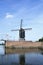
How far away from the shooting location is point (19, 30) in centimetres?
7738

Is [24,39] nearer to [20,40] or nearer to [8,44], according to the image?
[20,40]

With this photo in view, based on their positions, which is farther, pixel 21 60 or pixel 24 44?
pixel 24 44

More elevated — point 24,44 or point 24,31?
point 24,31

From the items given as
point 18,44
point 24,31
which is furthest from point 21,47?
point 24,31

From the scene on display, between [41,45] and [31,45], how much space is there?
3.76 metres

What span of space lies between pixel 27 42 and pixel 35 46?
11.2 ft

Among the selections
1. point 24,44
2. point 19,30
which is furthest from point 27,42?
point 19,30

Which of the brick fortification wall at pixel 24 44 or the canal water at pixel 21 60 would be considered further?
the brick fortification wall at pixel 24 44

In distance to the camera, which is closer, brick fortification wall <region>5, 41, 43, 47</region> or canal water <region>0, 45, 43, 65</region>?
canal water <region>0, 45, 43, 65</region>

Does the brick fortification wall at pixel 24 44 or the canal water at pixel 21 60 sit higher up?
the brick fortification wall at pixel 24 44

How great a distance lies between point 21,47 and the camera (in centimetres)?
7500

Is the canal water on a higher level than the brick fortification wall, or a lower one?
lower

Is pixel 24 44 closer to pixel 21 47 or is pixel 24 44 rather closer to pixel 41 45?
pixel 21 47

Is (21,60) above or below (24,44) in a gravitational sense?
below
